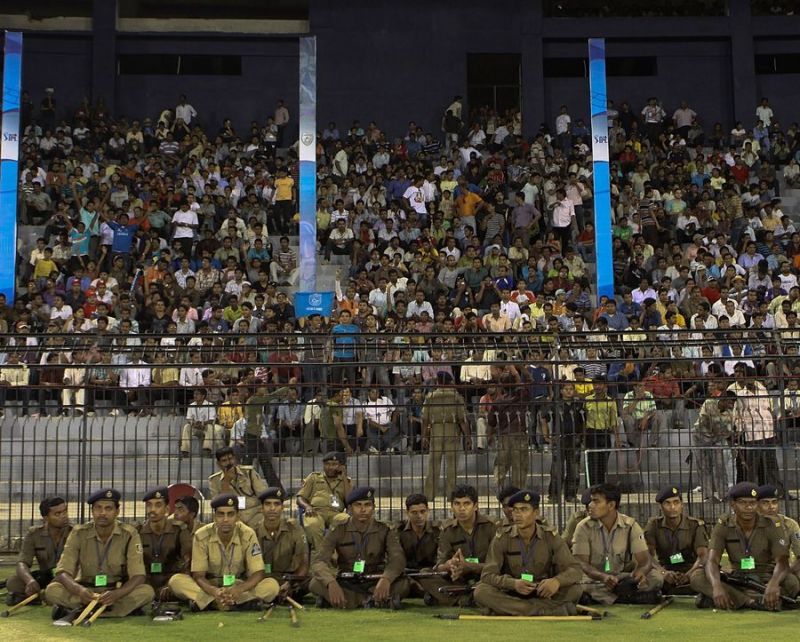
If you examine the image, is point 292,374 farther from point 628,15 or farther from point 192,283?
point 628,15

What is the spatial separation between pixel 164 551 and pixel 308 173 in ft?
37.2

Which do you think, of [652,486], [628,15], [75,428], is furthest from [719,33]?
[75,428]

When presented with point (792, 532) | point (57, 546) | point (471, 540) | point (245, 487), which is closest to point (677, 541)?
point (792, 532)

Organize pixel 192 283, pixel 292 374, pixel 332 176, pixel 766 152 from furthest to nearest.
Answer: pixel 766 152 < pixel 332 176 < pixel 192 283 < pixel 292 374

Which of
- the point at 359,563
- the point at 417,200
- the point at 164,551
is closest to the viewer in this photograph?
the point at 359,563

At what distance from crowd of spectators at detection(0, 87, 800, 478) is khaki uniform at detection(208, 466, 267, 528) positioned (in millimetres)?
1107

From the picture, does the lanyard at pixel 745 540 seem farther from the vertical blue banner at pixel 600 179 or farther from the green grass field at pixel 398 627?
the vertical blue banner at pixel 600 179

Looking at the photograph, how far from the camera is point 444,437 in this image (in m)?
12.8

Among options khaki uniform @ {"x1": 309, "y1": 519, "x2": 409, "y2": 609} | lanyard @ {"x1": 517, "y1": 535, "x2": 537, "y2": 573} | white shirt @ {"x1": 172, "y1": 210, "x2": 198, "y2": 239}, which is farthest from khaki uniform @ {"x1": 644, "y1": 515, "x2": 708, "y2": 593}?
white shirt @ {"x1": 172, "y1": 210, "x2": 198, "y2": 239}

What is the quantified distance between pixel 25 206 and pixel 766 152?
1691cm

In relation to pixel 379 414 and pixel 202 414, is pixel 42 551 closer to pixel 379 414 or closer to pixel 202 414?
pixel 202 414

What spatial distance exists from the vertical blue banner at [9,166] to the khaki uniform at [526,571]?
1355 cm

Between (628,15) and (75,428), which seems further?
(628,15)

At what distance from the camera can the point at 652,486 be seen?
13.9 meters
